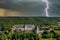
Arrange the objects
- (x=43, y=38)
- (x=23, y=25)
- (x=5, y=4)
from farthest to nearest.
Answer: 1. (x=5, y=4)
2. (x=23, y=25)
3. (x=43, y=38)

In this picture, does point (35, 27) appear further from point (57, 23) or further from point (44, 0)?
point (44, 0)

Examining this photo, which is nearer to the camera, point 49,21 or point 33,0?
point 49,21

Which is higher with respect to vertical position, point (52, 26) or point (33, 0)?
point (33, 0)

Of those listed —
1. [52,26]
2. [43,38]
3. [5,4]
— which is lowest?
[43,38]

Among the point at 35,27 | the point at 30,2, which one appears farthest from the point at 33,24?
the point at 30,2

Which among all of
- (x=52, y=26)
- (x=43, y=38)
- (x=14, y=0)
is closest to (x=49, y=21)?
(x=52, y=26)

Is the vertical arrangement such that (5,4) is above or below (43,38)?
above

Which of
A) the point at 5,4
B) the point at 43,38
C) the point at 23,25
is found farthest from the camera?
the point at 5,4

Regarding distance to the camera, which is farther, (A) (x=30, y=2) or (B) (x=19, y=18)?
(A) (x=30, y=2)

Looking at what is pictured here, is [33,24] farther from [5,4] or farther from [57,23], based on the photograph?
[5,4]
